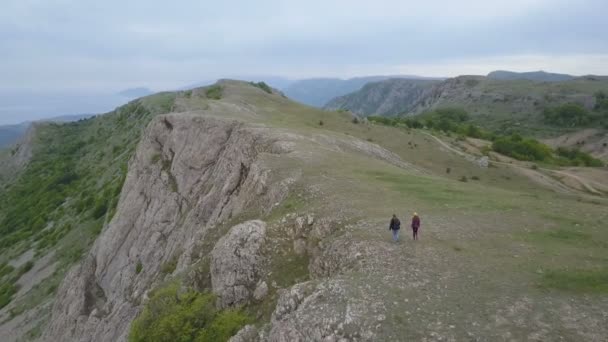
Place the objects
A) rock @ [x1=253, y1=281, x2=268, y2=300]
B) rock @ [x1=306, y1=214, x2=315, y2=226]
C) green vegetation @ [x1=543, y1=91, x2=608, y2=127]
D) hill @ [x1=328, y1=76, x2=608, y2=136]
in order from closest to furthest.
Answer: rock @ [x1=253, y1=281, x2=268, y2=300] < rock @ [x1=306, y1=214, x2=315, y2=226] < green vegetation @ [x1=543, y1=91, x2=608, y2=127] < hill @ [x1=328, y1=76, x2=608, y2=136]

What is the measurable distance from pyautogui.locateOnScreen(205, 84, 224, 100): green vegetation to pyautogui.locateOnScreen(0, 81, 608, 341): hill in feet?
60.2

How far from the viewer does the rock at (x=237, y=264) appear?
727 inches

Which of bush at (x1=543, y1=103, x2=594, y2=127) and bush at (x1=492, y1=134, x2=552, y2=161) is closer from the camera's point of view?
bush at (x1=492, y1=134, x2=552, y2=161)

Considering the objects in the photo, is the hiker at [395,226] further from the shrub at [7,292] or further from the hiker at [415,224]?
the shrub at [7,292]

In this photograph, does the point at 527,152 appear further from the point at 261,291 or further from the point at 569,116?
the point at 569,116

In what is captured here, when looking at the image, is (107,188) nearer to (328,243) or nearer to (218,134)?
(218,134)

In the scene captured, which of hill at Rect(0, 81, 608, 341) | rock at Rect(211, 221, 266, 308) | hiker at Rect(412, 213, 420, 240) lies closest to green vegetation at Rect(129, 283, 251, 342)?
hill at Rect(0, 81, 608, 341)

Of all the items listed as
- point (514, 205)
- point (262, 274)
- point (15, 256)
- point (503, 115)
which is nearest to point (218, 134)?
point (262, 274)

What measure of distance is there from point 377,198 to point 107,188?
5895 cm

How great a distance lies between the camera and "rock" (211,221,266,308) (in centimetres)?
1847

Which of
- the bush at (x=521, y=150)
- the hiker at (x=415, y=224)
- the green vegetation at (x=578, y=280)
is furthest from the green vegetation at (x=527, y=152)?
the green vegetation at (x=578, y=280)

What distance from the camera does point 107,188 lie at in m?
66.7

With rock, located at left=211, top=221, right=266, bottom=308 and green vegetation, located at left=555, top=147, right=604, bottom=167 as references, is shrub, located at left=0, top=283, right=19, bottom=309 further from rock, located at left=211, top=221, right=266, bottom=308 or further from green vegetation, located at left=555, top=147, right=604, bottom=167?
green vegetation, located at left=555, top=147, right=604, bottom=167

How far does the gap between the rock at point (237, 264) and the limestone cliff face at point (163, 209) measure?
467 cm
